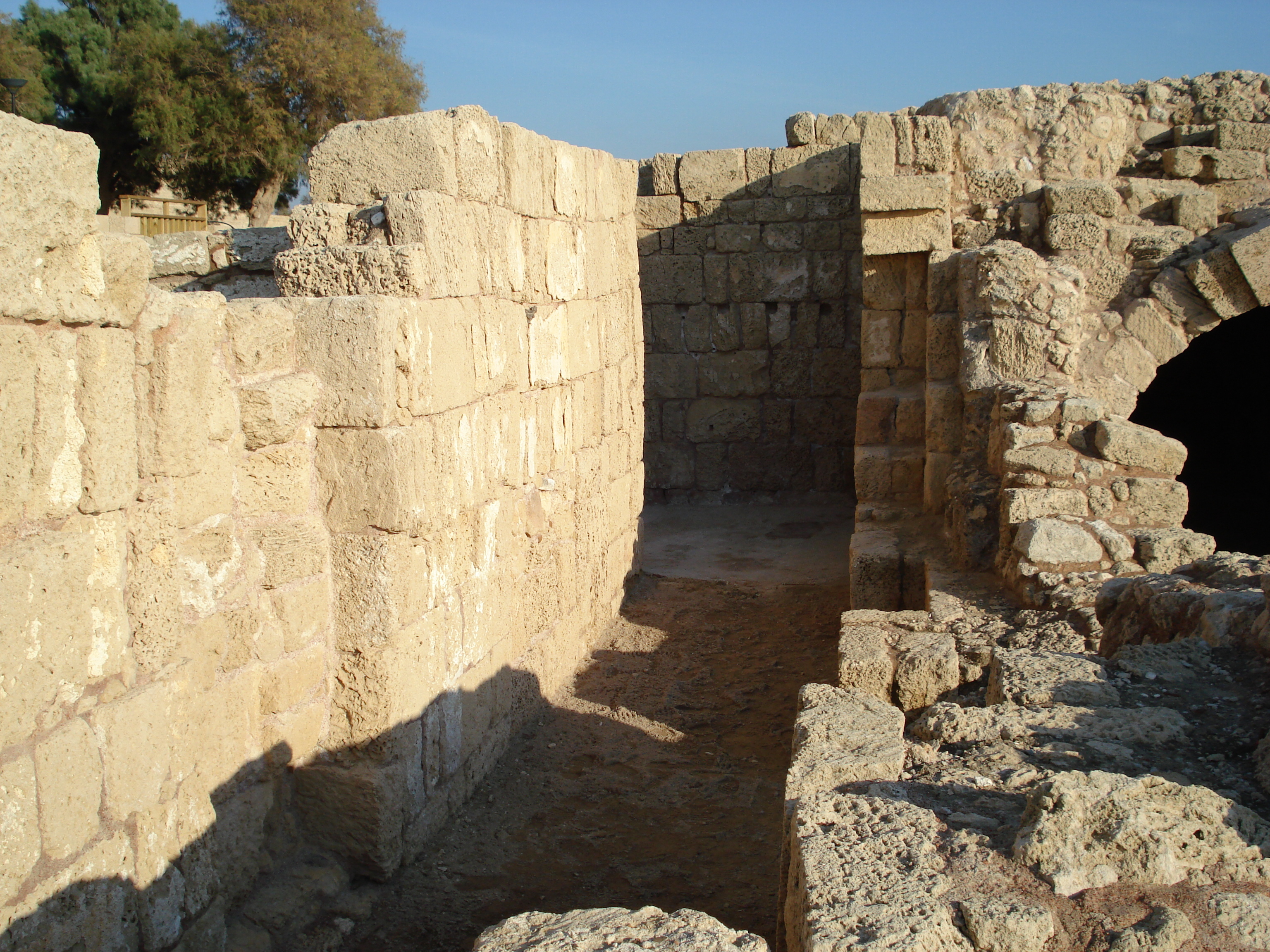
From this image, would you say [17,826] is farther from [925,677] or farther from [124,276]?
[925,677]

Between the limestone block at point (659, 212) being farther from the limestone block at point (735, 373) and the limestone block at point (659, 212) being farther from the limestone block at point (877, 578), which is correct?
the limestone block at point (877, 578)

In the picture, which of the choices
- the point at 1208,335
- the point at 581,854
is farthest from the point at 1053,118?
the point at 581,854

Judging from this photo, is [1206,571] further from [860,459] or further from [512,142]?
[512,142]

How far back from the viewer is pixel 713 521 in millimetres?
8977

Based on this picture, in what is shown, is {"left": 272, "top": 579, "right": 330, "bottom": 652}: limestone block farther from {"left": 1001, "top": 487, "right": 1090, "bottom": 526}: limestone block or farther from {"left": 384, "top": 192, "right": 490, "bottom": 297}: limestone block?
{"left": 1001, "top": 487, "right": 1090, "bottom": 526}: limestone block

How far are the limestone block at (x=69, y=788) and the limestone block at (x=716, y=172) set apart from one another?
763 centimetres

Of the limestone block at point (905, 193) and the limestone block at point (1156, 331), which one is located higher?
the limestone block at point (905, 193)

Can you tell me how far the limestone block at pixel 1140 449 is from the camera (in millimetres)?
4688

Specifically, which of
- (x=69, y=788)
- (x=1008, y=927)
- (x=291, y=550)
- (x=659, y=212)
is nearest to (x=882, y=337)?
(x=659, y=212)

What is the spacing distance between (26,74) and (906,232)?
24299 mm

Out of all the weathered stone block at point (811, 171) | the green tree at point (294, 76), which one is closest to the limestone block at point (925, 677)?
the weathered stone block at point (811, 171)

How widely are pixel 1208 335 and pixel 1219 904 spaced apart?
845cm

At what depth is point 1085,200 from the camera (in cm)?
634

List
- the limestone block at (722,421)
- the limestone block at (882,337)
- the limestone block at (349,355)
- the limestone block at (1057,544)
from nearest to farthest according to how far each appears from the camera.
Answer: the limestone block at (349,355)
the limestone block at (1057,544)
the limestone block at (882,337)
the limestone block at (722,421)
